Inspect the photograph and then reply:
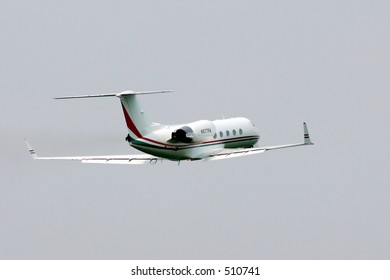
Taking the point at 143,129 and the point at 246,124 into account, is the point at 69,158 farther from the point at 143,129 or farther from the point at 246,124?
the point at 246,124

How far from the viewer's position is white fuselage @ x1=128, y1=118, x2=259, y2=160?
7488 centimetres

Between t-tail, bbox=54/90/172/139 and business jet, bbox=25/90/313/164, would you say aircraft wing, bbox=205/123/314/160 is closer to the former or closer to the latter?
business jet, bbox=25/90/313/164

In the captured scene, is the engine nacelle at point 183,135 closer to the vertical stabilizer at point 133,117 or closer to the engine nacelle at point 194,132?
the engine nacelle at point 194,132

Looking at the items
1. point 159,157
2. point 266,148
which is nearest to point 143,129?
point 159,157

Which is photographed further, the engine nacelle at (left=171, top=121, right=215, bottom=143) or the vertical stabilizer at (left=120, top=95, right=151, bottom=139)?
the engine nacelle at (left=171, top=121, right=215, bottom=143)

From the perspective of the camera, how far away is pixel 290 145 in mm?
75625

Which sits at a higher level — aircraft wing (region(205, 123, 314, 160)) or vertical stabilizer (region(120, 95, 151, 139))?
vertical stabilizer (region(120, 95, 151, 139))

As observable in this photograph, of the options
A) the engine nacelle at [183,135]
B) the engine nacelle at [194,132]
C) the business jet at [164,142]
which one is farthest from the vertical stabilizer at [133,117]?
the engine nacelle at [194,132]

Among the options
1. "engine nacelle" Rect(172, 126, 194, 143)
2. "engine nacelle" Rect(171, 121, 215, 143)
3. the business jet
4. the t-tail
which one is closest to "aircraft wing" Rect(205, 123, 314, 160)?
the business jet

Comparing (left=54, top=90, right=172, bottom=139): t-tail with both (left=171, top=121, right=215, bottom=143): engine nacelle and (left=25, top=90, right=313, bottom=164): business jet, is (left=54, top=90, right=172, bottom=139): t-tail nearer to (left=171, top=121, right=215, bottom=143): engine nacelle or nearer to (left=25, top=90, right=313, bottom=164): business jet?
(left=25, top=90, right=313, bottom=164): business jet

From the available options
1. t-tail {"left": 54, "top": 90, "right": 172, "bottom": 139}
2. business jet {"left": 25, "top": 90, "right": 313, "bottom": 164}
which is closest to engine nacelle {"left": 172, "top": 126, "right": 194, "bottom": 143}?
business jet {"left": 25, "top": 90, "right": 313, "bottom": 164}

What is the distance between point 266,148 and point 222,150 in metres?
3.33

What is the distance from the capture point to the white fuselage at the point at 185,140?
74.9 meters

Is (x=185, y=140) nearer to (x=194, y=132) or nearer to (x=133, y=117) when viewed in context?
(x=194, y=132)
